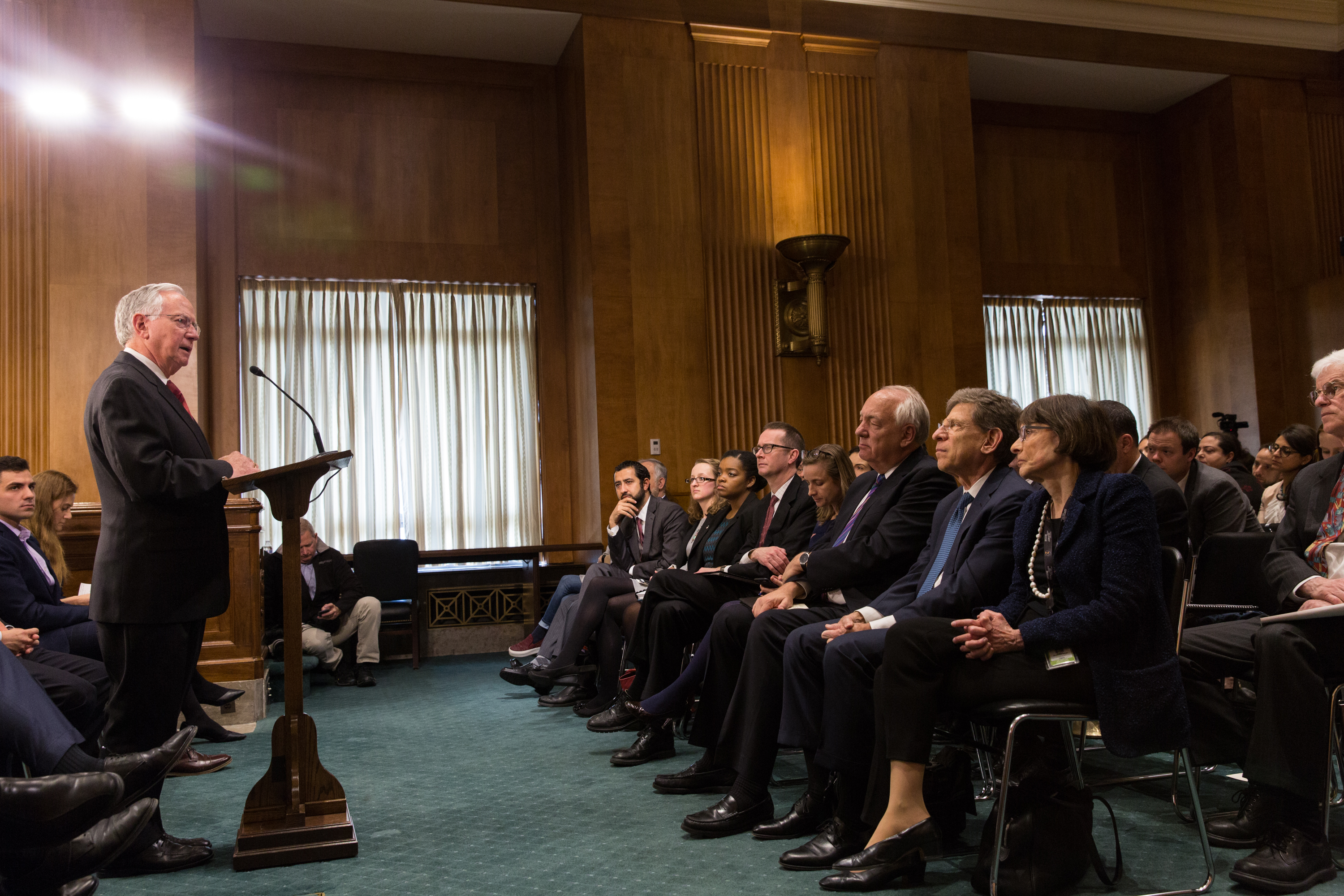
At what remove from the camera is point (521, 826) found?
10.2 feet

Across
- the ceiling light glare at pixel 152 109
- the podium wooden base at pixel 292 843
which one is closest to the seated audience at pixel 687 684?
the podium wooden base at pixel 292 843

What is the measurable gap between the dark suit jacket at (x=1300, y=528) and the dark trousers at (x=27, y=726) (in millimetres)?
3213

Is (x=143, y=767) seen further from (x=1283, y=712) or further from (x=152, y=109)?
(x=152, y=109)

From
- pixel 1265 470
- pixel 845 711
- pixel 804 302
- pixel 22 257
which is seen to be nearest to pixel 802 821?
pixel 845 711

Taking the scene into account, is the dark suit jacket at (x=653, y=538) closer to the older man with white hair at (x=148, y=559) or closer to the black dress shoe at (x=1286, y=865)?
the older man with white hair at (x=148, y=559)

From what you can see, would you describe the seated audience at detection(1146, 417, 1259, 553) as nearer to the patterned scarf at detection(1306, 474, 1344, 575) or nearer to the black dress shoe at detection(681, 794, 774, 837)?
the patterned scarf at detection(1306, 474, 1344, 575)

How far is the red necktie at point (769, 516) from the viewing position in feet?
13.6

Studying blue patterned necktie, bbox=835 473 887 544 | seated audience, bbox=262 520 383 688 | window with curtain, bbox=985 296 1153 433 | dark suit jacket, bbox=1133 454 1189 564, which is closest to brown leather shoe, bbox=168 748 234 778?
seated audience, bbox=262 520 383 688

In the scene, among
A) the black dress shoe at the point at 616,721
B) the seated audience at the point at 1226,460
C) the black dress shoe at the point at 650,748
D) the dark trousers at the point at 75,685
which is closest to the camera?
the dark trousers at the point at 75,685

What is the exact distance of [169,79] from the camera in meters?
6.65

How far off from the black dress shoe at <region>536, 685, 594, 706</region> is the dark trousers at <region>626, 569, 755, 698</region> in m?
1.21

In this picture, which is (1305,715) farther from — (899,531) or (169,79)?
(169,79)

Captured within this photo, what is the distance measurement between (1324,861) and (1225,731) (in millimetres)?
405

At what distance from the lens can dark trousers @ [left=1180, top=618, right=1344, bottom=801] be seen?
97.0 inches
